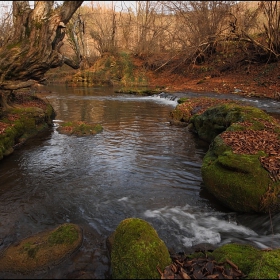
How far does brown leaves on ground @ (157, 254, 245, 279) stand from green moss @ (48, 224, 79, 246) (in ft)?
5.60

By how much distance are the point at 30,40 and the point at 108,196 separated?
5.88 metres

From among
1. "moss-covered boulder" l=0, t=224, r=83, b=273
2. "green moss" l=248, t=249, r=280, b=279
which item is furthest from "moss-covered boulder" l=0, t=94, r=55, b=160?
"green moss" l=248, t=249, r=280, b=279

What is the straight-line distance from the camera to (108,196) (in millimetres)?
6098

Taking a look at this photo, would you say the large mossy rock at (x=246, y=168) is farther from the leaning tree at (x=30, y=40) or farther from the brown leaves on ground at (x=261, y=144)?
the leaning tree at (x=30, y=40)

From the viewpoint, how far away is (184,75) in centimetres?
3284

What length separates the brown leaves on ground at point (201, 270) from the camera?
300 centimetres

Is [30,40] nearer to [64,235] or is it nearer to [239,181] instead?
[64,235]

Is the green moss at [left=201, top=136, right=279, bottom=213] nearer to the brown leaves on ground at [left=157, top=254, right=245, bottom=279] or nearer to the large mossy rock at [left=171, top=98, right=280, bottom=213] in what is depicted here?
the large mossy rock at [left=171, top=98, right=280, bottom=213]

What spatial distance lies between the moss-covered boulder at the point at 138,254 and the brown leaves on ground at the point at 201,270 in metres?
0.11

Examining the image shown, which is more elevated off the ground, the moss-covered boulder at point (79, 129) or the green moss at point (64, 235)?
the moss-covered boulder at point (79, 129)

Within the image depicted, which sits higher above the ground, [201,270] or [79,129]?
[79,129]

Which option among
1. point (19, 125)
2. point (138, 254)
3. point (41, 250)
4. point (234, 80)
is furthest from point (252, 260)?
point (234, 80)

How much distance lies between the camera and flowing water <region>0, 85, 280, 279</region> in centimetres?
454

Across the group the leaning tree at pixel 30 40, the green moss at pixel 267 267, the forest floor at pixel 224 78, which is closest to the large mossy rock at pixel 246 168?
the green moss at pixel 267 267
